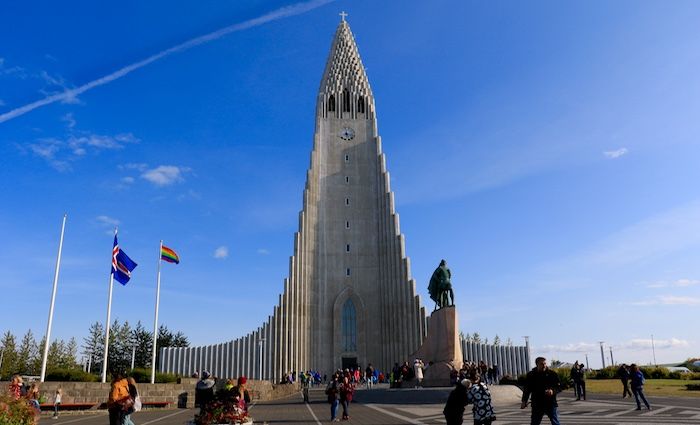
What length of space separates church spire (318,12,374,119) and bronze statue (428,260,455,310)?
30.2 m

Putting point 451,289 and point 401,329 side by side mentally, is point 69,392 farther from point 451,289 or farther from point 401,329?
point 401,329

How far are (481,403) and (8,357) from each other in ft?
263

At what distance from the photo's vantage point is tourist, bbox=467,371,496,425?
8.52m

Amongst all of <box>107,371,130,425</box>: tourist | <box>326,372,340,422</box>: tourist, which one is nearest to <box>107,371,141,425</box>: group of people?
<box>107,371,130,425</box>: tourist

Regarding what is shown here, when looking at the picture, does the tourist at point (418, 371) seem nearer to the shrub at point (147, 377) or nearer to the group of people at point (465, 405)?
the shrub at point (147, 377)

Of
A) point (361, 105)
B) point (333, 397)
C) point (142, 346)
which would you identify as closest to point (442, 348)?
point (333, 397)

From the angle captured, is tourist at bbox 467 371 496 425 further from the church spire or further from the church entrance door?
the church spire

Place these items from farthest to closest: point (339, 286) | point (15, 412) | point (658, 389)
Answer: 1. point (339, 286)
2. point (658, 389)
3. point (15, 412)

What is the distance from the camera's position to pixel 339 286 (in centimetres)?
5153

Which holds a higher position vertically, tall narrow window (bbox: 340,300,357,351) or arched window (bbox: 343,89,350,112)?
arched window (bbox: 343,89,350,112)

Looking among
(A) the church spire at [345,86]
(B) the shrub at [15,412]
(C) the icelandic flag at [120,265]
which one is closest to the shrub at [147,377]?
(C) the icelandic flag at [120,265]

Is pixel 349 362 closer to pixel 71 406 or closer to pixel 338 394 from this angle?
pixel 71 406

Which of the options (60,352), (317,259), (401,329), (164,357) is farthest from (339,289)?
(60,352)

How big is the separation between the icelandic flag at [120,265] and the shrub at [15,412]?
18.1 m
